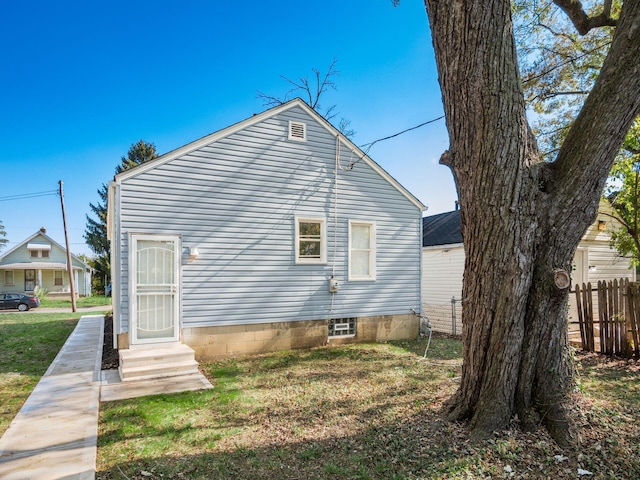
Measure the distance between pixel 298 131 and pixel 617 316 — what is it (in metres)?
7.78

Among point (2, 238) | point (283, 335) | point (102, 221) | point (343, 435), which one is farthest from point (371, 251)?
point (2, 238)

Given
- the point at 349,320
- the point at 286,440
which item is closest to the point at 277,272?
the point at 349,320

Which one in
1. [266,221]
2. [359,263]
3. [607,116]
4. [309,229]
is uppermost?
[607,116]

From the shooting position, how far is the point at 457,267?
12.4 metres

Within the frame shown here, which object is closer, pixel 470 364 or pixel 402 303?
pixel 470 364

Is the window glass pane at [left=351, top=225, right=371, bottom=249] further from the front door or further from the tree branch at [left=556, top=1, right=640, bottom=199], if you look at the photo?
the front door

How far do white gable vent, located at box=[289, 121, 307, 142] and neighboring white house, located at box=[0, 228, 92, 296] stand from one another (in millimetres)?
27480

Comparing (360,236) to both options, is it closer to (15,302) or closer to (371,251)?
(371,251)

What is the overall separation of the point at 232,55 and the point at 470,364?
10640mm

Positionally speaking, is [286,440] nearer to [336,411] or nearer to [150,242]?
[336,411]

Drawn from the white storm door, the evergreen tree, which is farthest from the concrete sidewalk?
the evergreen tree

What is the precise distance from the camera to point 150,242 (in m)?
7.17

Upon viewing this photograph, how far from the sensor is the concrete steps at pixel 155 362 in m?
6.10

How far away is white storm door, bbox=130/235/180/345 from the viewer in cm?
698
